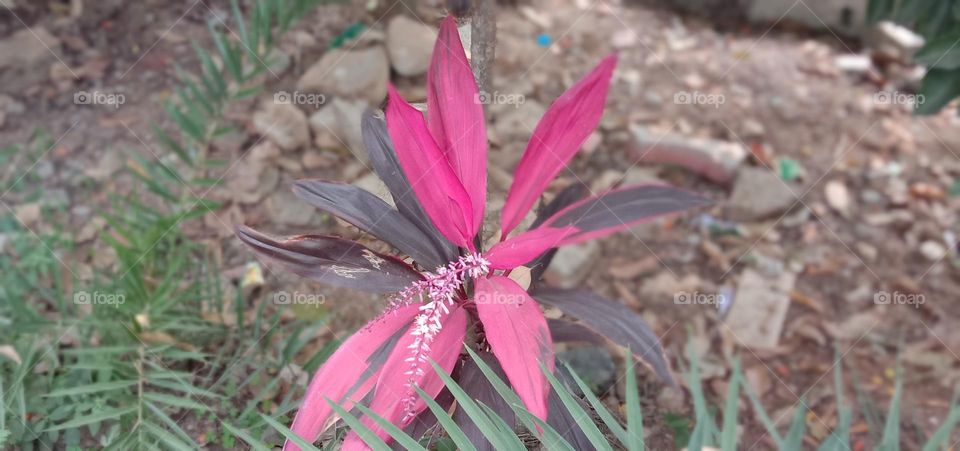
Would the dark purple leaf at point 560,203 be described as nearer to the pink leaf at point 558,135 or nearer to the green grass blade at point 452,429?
the pink leaf at point 558,135

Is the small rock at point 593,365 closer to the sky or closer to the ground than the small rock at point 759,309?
closer to the sky

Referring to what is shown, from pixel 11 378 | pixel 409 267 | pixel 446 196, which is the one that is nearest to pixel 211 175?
pixel 11 378

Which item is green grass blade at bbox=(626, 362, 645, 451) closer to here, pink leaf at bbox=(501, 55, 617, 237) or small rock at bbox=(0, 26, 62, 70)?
pink leaf at bbox=(501, 55, 617, 237)

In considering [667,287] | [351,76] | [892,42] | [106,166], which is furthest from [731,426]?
[892,42]

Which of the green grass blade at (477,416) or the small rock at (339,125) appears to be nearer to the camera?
the green grass blade at (477,416)

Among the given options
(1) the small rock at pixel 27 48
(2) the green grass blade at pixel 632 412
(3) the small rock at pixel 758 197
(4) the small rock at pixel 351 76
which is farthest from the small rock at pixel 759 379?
(1) the small rock at pixel 27 48

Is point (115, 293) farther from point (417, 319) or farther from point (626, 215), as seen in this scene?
point (626, 215)
